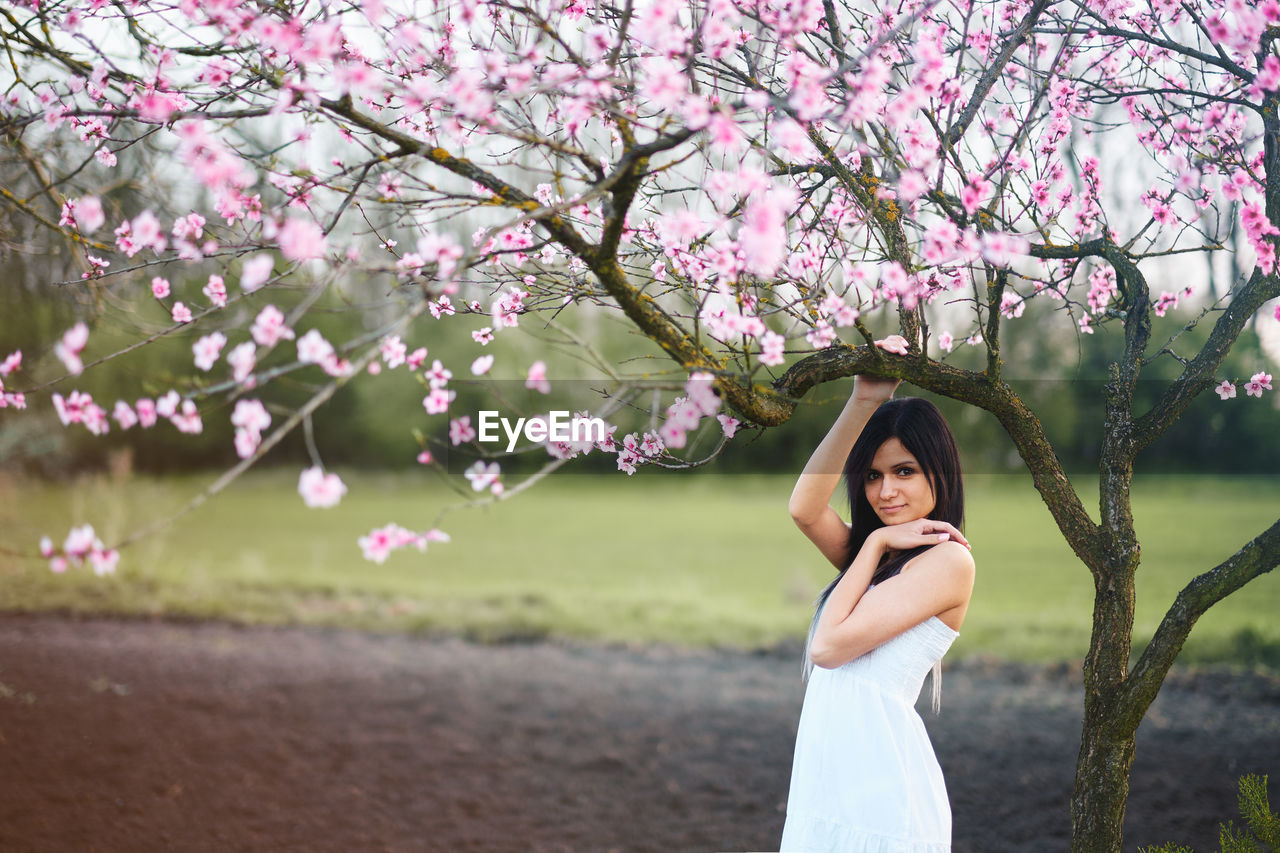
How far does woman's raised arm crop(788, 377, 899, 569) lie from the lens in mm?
1868

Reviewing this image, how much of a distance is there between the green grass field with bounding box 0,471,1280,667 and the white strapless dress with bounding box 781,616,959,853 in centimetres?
397

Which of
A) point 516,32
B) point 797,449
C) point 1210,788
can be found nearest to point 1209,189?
point 516,32

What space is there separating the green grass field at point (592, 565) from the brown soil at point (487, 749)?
3.84 ft

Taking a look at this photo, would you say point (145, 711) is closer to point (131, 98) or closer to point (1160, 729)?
→ point (131, 98)

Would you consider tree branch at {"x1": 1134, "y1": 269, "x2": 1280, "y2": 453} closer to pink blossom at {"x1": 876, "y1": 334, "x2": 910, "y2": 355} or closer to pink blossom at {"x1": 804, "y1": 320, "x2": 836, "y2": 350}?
pink blossom at {"x1": 876, "y1": 334, "x2": 910, "y2": 355}

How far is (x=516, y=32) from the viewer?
7.20ft

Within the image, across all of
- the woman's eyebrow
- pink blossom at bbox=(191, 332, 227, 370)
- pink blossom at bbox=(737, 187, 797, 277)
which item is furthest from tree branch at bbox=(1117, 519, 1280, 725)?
pink blossom at bbox=(191, 332, 227, 370)

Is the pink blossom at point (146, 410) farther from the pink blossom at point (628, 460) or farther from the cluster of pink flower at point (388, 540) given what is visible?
the pink blossom at point (628, 460)

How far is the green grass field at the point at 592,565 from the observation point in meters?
7.20

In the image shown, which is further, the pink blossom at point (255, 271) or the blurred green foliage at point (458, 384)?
the blurred green foliage at point (458, 384)

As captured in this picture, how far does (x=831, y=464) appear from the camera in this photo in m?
1.87

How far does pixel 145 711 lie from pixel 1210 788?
5.18 meters

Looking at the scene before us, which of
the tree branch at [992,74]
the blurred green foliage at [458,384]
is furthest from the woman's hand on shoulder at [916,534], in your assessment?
the tree branch at [992,74]

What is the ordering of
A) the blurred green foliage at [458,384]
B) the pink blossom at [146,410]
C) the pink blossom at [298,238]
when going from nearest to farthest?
the pink blossom at [298,238] → the pink blossom at [146,410] → the blurred green foliage at [458,384]
